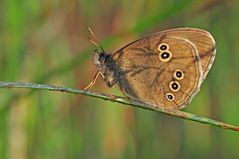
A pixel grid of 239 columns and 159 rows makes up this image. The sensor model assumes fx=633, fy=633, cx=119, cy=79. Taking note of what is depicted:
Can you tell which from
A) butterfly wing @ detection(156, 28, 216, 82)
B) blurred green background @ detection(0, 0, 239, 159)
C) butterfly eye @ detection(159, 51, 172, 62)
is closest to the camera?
butterfly wing @ detection(156, 28, 216, 82)

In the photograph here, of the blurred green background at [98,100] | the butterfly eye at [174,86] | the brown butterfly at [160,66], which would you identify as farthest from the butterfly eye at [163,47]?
the blurred green background at [98,100]

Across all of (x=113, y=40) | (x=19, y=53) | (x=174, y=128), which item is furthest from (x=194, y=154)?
(x=19, y=53)

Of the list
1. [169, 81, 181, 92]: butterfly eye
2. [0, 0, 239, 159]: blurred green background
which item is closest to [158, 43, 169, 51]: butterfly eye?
[169, 81, 181, 92]: butterfly eye

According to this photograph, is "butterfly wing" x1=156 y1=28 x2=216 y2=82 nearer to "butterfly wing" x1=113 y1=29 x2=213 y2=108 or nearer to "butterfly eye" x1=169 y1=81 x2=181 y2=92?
"butterfly wing" x1=113 y1=29 x2=213 y2=108

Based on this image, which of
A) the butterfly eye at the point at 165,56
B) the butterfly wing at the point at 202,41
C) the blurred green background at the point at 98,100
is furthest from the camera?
the blurred green background at the point at 98,100

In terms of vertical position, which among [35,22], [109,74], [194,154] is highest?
[35,22]

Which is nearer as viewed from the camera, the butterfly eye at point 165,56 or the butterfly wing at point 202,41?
the butterfly wing at point 202,41

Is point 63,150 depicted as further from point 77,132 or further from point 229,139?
point 229,139

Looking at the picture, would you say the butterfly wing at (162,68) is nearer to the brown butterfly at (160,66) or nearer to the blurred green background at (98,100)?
the brown butterfly at (160,66)
